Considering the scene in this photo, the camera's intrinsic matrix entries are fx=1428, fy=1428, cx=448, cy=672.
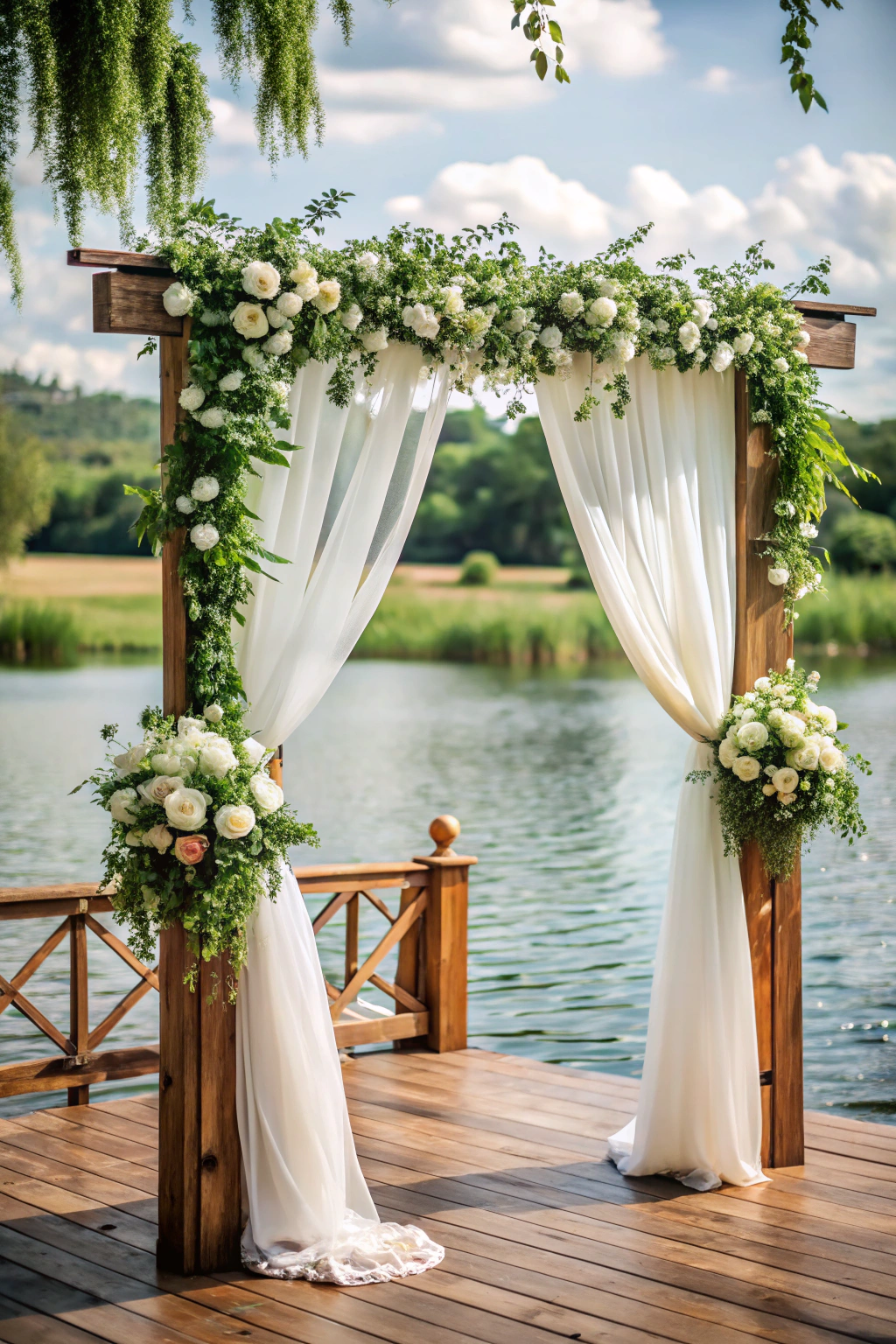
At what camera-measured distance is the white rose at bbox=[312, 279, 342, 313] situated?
365 cm

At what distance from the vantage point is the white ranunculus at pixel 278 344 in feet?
11.9

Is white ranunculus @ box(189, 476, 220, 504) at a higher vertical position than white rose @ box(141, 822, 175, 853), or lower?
higher

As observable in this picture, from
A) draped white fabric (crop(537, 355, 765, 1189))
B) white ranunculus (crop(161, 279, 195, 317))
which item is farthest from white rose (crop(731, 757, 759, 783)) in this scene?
white ranunculus (crop(161, 279, 195, 317))

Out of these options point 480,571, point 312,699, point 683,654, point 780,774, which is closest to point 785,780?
point 780,774

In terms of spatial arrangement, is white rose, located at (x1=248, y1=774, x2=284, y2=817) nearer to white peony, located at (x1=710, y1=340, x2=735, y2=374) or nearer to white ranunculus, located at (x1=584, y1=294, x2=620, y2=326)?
white ranunculus, located at (x1=584, y1=294, x2=620, y2=326)

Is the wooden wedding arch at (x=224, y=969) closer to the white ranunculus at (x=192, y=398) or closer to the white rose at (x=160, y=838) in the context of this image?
the white ranunculus at (x=192, y=398)

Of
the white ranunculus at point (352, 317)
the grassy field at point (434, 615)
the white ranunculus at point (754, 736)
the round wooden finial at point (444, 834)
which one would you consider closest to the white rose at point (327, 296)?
the white ranunculus at point (352, 317)

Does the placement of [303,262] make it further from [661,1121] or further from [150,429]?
[150,429]

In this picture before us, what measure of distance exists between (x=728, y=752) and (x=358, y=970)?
7.23 ft

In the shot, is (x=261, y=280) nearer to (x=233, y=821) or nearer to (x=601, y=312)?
(x=601, y=312)

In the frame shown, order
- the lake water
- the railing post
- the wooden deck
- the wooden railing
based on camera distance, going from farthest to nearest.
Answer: the lake water, the railing post, the wooden railing, the wooden deck

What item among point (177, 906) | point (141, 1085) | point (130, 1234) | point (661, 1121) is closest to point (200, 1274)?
point (130, 1234)

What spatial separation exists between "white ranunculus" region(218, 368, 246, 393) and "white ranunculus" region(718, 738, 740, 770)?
176cm

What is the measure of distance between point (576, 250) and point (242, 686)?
29.3m
